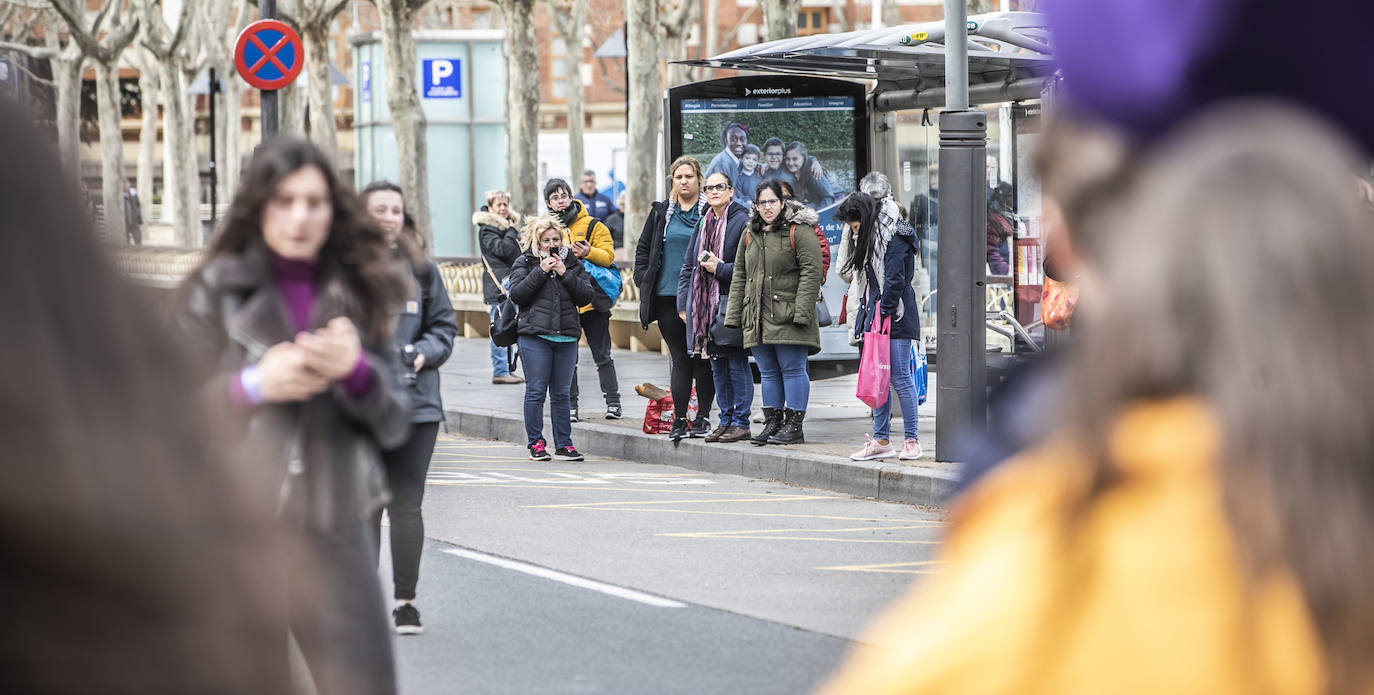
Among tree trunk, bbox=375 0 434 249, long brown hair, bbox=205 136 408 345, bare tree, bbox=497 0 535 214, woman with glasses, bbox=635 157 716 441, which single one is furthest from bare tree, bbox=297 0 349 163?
long brown hair, bbox=205 136 408 345

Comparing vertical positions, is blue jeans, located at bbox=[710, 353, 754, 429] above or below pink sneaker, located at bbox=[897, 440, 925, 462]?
above

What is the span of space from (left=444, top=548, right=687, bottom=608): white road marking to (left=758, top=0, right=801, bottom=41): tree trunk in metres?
15.0

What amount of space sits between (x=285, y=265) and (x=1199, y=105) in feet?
12.4

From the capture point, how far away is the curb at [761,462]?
11.0 m

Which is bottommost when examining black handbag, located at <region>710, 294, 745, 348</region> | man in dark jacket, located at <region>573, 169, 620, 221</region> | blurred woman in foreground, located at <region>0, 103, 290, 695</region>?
black handbag, located at <region>710, 294, 745, 348</region>

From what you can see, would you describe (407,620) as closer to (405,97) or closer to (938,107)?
(938,107)

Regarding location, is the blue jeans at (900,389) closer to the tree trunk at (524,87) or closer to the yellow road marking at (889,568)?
the yellow road marking at (889,568)

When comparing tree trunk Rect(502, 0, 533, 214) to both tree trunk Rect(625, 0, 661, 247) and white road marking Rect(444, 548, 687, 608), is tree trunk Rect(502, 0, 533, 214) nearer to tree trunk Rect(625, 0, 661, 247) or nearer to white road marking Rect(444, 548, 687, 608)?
tree trunk Rect(625, 0, 661, 247)

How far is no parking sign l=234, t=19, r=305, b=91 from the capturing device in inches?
661

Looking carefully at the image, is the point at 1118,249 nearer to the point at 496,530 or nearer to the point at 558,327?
the point at 496,530

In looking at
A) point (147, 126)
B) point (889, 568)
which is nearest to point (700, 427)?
point (889, 568)

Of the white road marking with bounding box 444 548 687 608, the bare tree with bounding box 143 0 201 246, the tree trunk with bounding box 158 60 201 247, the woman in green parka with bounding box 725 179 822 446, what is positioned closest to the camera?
the white road marking with bounding box 444 548 687 608

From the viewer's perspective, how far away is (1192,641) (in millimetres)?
1160

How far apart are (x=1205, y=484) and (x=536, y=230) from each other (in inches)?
458
